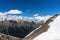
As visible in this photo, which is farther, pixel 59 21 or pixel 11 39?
pixel 59 21

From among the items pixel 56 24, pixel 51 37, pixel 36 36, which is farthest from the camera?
pixel 56 24

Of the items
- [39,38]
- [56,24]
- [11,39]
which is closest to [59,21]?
[56,24]

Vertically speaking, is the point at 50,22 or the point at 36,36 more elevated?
the point at 50,22

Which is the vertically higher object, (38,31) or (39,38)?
(38,31)

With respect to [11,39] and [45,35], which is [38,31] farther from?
[11,39]

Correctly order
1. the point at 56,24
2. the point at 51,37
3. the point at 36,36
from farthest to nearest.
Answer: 1. the point at 56,24
2. the point at 36,36
3. the point at 51,37

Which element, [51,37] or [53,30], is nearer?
[51,37]

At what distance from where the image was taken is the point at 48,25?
29.2m

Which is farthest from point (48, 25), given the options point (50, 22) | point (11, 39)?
point (11, 39)

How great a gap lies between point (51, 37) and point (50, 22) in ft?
17.3

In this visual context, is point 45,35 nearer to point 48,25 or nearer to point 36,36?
point 36,36

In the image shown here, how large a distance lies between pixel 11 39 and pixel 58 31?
19.1 feet

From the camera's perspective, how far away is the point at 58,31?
86.7 ft

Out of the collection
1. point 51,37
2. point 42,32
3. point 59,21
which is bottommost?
point 51,37
